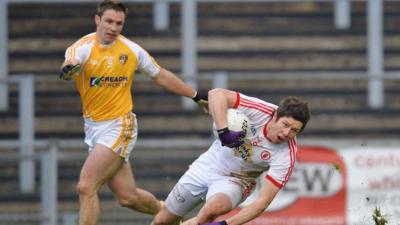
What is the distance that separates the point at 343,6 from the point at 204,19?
5.70ft

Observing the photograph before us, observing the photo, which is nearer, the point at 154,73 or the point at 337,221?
the point at 154,73

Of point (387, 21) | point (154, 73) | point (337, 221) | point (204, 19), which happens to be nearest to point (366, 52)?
point (387, 21)

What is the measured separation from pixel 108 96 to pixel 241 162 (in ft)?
4.77

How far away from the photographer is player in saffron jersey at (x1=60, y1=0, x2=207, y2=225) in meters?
12.5

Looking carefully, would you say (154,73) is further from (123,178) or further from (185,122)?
(185,122)

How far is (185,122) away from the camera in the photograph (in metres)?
17.8

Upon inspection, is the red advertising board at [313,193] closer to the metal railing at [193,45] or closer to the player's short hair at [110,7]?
the metal railing at [193,45]

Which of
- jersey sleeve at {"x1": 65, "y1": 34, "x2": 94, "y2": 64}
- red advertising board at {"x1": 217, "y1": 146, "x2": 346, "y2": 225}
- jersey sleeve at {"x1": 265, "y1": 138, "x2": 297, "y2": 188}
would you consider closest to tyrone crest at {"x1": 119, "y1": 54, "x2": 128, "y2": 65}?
jersey sleeve at {"x1": 65, "y1": 34, "x2": 94, "y2": 64}

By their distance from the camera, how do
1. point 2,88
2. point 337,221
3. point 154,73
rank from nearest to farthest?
1. point 154,73
2. point 337,221
3. point 2,88

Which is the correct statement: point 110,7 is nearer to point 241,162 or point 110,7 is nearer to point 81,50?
point 81,50

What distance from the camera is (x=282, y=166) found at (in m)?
11.5

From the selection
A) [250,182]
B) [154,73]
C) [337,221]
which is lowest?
[337,221]

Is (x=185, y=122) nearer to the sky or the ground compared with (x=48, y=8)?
nearer to the ground

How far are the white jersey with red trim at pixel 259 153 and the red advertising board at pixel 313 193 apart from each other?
11.8 ft
